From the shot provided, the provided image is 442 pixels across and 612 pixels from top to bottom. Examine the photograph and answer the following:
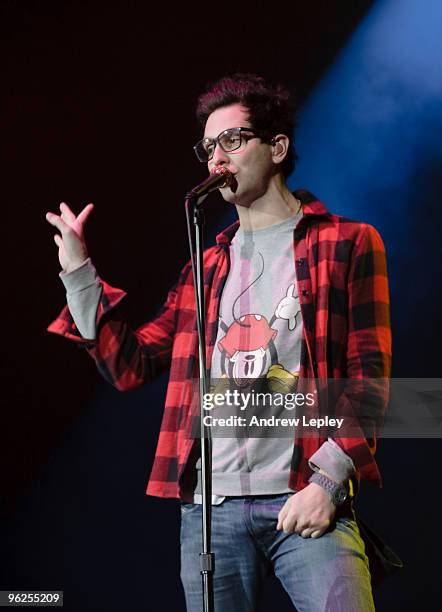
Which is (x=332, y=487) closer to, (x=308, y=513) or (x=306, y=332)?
(x=308, y=513)

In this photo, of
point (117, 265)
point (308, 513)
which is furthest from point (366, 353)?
point (117, 265)

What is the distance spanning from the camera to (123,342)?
77.2 inches

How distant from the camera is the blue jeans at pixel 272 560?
5.19 feet

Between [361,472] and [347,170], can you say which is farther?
[347,170]

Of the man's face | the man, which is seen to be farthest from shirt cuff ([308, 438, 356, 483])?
the man's face

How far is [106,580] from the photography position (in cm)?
241

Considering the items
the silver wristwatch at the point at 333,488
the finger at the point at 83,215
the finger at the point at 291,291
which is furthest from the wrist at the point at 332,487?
the finger at the point at 83,215

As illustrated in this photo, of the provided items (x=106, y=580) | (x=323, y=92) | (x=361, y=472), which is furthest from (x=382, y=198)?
(x=106, y=580)

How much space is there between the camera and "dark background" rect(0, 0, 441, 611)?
7.53 ft

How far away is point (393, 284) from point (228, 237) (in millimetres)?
557

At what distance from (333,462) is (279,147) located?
903 millimetres

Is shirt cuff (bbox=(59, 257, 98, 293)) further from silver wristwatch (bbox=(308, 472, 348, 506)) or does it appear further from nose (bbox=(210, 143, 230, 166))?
silver wristwatch (bbox=(308, 472, 348, 506))

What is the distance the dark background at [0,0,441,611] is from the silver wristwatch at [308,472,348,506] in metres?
0.69

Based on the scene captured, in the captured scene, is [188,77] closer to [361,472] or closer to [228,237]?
[228,237]
